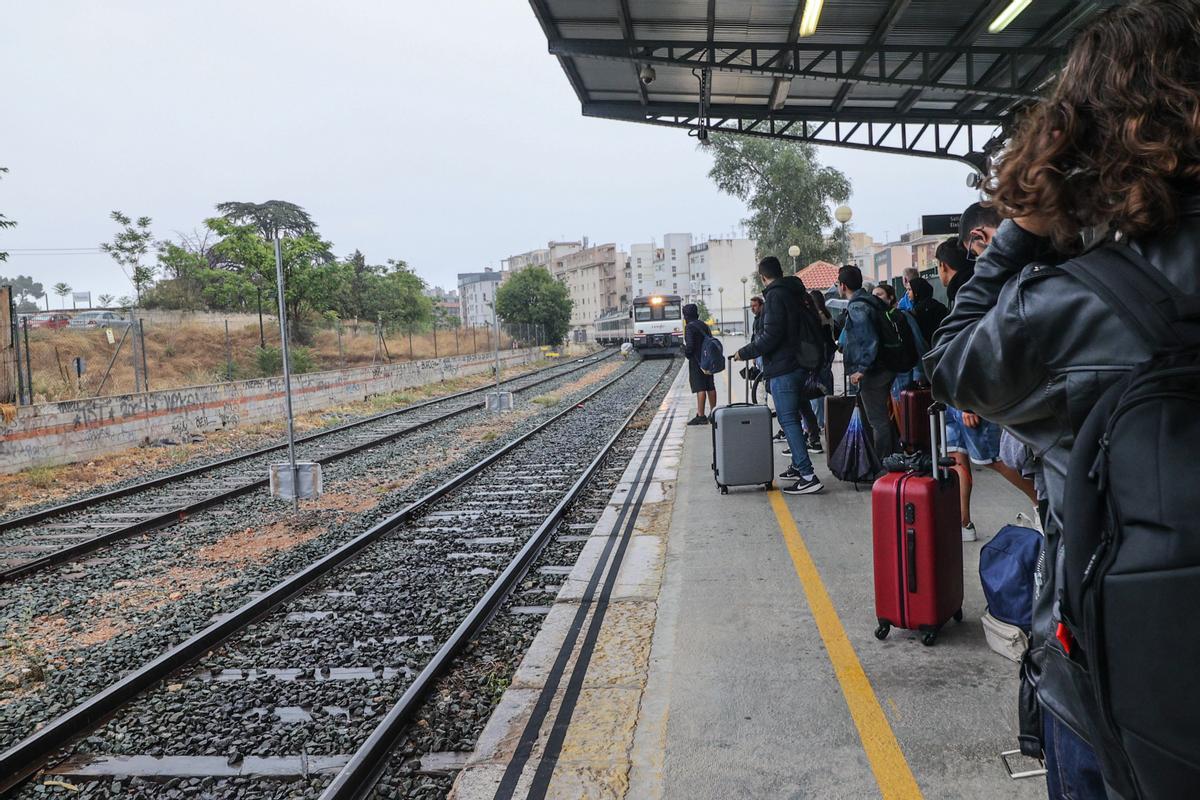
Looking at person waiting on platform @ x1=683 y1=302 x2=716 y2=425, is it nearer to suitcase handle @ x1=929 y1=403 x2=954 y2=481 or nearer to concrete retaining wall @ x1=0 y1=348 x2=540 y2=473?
suitcase handle @ x1=929 y1=403 x2=954 y2=481

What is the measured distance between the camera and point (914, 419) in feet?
15.9

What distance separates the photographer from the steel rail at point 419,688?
3182 millimetres

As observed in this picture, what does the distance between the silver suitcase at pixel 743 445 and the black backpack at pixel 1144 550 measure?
19.9 feet

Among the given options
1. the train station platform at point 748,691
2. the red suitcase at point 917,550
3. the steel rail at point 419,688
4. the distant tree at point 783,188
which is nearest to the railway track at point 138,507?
the steel rail at point 419,688

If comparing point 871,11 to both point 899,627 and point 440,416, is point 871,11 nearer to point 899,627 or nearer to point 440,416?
point 899,627

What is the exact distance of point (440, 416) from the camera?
1778 centimetres

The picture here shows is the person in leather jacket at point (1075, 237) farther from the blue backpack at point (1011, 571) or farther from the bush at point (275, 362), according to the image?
the bush at point (275, 362)

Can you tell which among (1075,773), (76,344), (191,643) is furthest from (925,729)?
(76,344)

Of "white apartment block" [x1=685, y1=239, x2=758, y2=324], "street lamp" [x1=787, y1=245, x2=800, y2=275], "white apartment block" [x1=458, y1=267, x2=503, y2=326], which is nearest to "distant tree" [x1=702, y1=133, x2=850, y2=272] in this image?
"street lamp" [x1=787, y1=245, x2=800, y2=275]

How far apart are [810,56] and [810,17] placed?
8.68ft

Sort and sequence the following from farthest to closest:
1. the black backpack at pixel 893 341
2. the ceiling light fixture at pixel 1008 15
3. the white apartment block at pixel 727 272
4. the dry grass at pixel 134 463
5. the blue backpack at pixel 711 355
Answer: the white apartment block at pixel 727 272, the blue backpack at pixel 711 355, the dry grass at pixel 134 463, the ceiling light fixture at pixel 1008 15, the black backpack at pixel 893 341

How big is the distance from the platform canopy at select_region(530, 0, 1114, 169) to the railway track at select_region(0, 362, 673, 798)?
260 inches

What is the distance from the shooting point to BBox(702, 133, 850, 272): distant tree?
4612cm

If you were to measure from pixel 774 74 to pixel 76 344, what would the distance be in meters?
24.2
